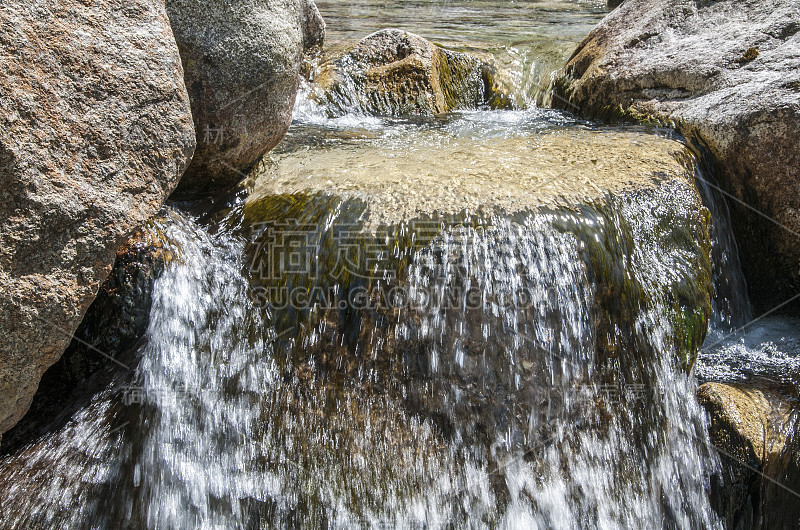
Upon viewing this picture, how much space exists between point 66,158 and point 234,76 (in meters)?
1.15

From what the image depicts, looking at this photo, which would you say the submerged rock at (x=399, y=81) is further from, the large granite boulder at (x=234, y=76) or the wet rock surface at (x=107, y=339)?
the wet rock surface at (x=107, y=339)

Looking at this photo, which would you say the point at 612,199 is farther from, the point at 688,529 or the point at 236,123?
the point at 236,123

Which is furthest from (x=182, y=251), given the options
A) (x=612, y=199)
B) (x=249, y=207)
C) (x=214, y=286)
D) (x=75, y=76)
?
(x=612, y=199)

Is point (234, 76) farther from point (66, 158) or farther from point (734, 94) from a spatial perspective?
point (734, 94)

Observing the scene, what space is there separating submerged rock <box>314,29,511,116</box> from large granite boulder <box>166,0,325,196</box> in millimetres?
1878

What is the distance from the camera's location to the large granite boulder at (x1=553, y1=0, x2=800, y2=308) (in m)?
3.46

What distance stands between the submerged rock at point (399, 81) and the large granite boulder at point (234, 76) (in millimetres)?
1878

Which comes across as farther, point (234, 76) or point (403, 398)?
point (234, 76)

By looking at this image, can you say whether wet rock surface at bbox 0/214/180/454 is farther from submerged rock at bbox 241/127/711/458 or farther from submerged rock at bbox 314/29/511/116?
submerged rock at bbox 314/29/511/116

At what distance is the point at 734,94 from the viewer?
12.2 feet

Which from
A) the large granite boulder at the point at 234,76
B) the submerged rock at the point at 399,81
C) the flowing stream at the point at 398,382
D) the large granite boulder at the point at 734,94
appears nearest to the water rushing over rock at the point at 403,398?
the flowing stream at the point at 398,382

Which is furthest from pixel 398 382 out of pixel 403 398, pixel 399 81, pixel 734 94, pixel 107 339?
pixel 399 81

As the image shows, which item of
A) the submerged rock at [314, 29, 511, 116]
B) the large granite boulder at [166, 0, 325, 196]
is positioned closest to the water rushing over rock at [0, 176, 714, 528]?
the large granite boulder at [166, 0, 325, 196]

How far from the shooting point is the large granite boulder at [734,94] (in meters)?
3.46
